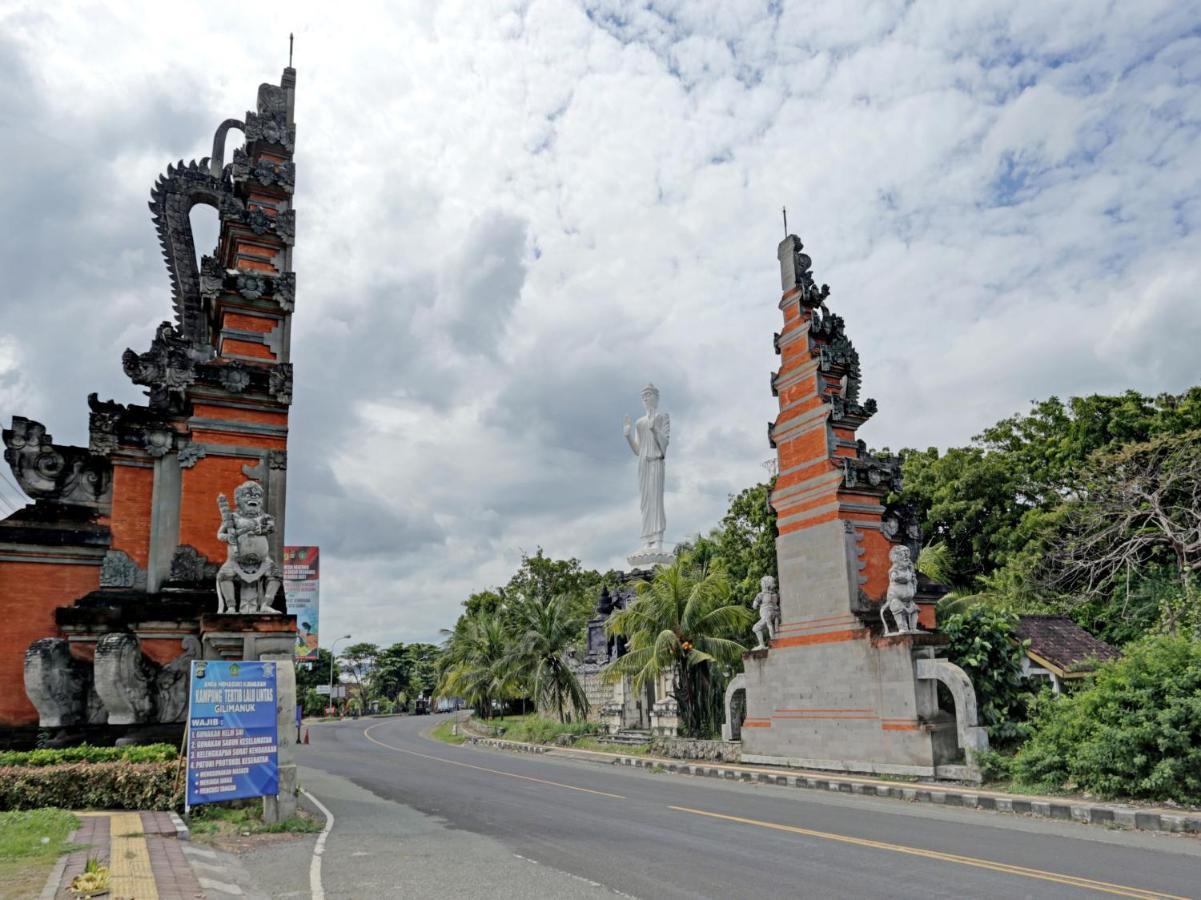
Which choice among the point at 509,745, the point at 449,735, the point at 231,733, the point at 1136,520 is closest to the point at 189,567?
the point at 231,733

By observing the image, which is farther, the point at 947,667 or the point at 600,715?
the point at 600,715

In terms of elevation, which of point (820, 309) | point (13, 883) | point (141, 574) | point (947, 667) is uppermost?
point (820, 309)

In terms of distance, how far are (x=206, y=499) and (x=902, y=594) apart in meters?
13.5

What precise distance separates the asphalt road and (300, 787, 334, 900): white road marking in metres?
0.18

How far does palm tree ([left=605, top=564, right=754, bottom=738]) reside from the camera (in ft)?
82.6

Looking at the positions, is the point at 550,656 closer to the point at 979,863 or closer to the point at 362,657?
the point at 979,863

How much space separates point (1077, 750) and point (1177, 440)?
15278mm

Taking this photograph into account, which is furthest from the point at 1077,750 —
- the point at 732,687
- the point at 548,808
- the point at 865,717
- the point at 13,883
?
the point at 13,883

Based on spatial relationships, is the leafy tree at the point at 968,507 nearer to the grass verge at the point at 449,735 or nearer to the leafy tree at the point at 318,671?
the grass verge at the point at 449,735

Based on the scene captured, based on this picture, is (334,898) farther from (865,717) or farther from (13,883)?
(865,717)

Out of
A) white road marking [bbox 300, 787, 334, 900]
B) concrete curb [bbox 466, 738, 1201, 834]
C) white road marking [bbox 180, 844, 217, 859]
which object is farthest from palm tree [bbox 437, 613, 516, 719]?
white road marking [bbox 180, 844, 217, 859]

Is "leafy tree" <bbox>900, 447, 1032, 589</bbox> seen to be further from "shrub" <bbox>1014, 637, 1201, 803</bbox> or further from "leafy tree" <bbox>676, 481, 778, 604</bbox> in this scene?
"shrub" <bbox>1014, 637, 1201, 803</bbox>

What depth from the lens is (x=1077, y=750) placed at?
46.4 ft

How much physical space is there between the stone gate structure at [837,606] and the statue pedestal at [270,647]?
11187 millimetres
